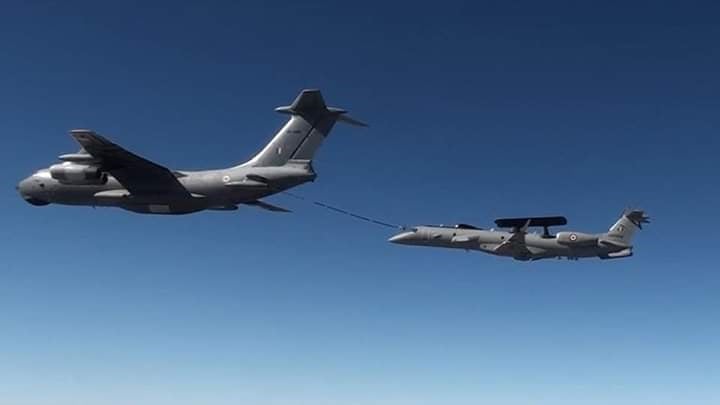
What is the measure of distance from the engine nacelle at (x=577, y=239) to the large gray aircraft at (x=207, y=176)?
27022 mm

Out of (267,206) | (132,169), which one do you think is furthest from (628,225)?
(132,169)

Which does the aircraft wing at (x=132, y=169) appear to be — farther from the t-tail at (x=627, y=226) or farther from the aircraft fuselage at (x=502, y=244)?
the t-tail at (x=627, y=226)

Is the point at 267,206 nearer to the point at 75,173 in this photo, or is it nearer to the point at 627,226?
the point at 75,173

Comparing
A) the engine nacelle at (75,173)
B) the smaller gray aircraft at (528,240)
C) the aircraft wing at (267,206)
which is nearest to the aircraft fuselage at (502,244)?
the smaller gray aircraft at (528,240)

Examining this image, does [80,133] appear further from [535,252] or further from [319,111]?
[535,252]

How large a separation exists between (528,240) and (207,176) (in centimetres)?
3114

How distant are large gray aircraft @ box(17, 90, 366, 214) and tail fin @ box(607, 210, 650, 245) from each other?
32.8 meters

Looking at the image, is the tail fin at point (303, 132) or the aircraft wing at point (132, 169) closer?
the aircraft wing at point (132, 169)

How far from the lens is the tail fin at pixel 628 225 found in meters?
58.0

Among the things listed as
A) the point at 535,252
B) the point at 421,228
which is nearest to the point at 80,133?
the point at 421,228

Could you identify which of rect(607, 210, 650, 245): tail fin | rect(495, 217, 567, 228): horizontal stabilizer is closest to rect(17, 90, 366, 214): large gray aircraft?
rect(495, 217, 567, 228): horizontal stabilizer

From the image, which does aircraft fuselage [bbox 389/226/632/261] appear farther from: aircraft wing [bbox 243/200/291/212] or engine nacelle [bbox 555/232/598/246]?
aircraft wing [bbox 243/200/291/212]

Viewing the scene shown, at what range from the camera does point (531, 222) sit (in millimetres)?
54406

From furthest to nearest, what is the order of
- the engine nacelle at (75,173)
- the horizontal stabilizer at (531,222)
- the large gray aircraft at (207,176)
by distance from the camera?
the horizontal stabilizer at (531,222) → the engine nacelle at (75,173) → the large gray aircraft at (207,176)
